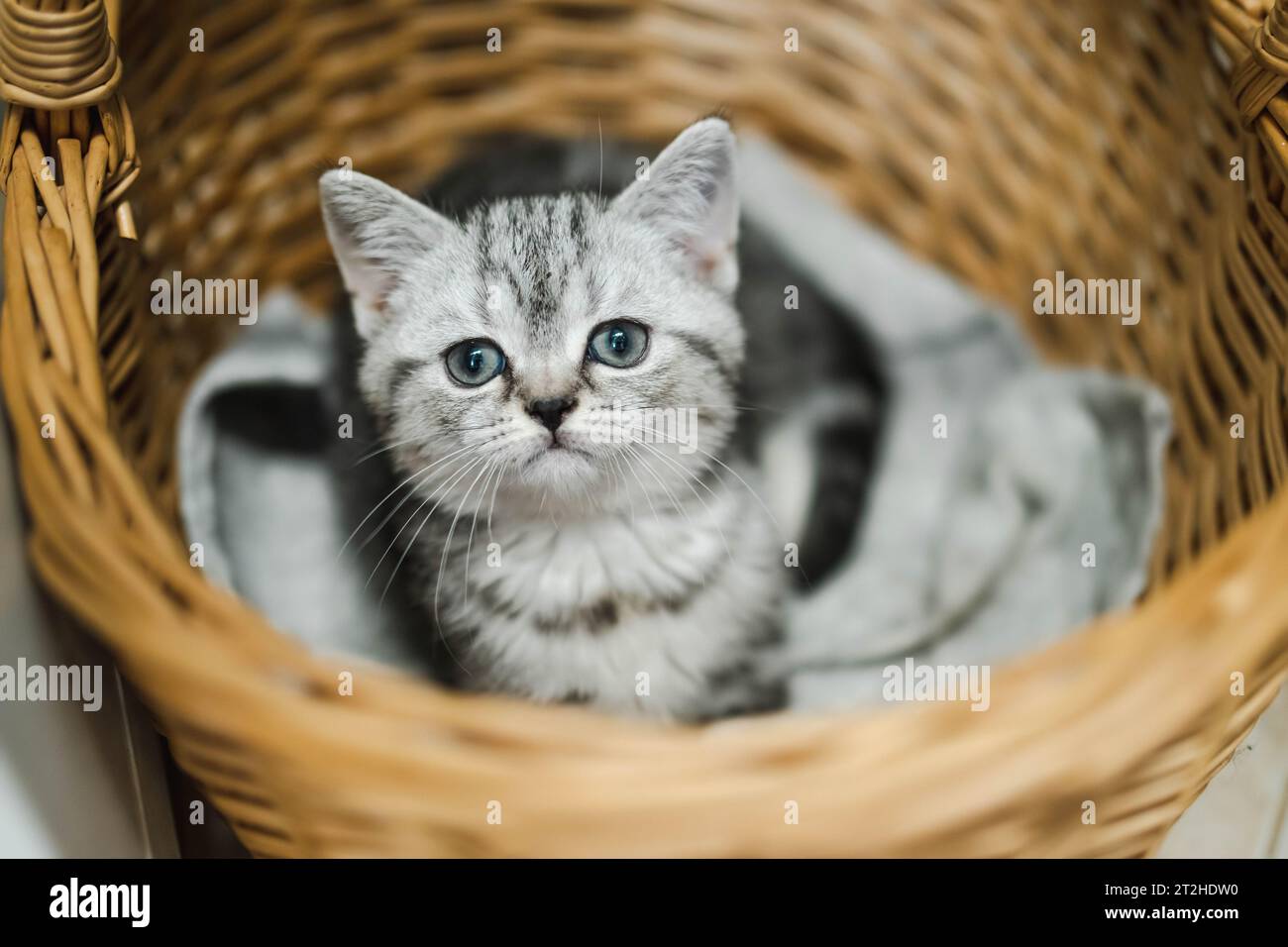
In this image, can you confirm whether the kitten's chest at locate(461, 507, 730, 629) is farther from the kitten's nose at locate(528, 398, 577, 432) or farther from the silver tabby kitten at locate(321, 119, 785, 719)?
the kitten's nose at locate(528, 398, 577, 432)

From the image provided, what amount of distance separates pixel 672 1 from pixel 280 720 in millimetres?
1229

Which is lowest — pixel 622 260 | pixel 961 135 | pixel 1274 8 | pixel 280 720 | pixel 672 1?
pixel 280 720

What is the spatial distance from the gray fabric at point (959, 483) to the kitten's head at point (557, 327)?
38 centimetres

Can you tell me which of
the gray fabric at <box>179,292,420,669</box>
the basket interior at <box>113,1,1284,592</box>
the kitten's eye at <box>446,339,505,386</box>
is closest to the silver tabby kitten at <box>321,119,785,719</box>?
the kitten's eye at <box>446,339,505,386</box>

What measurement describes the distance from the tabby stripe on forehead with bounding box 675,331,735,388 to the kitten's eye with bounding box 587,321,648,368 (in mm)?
48

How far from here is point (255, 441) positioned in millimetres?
1354

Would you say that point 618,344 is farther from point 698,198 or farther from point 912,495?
point 912,495

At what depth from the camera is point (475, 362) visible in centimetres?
100

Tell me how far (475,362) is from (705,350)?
239 millimetres

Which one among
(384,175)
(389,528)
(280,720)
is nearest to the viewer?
(280,720)

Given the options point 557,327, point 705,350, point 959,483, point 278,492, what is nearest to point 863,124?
point 959,483

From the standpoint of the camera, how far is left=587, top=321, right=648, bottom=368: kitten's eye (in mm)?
993
